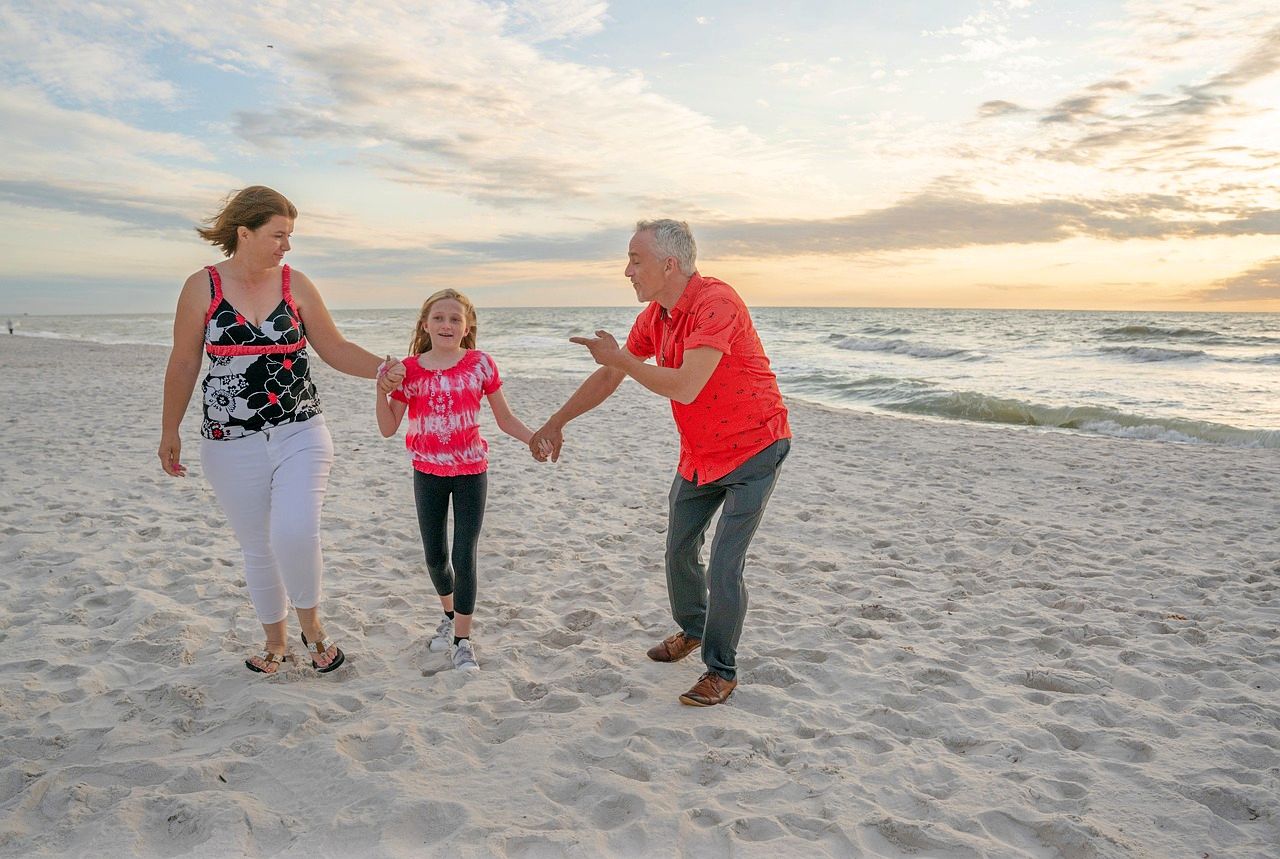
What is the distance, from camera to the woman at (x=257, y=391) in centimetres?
329

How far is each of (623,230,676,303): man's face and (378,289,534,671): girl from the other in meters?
0.81

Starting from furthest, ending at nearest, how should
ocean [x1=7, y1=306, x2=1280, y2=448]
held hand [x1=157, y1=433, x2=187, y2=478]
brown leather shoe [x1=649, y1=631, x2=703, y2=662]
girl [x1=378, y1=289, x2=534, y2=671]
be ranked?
ocean [x1=7, y1=306, x2=1280, y2=448]
brown leather shoe [x1=649, y1=631, x2=703, y2=662]
girl [x1=378, y1=289, x2=534, y2=671]
held hand [x1=157, y1=433, x2=187, y2=478]

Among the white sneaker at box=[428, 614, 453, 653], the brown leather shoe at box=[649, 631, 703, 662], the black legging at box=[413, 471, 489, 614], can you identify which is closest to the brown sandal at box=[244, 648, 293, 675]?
the white sneaker at box=[428, 614, 453, 653]

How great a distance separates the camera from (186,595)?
4.77m

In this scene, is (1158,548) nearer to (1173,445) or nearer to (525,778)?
(525,778)

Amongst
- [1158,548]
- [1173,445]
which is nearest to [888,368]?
[1173,445]

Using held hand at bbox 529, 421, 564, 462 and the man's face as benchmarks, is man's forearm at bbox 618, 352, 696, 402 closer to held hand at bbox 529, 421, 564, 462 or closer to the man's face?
the man's face

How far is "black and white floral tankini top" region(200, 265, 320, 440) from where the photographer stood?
10.8ft

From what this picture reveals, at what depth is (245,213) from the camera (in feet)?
10.7

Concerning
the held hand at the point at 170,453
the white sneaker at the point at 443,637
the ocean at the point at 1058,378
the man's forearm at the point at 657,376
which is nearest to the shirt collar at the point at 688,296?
the man's forearm at the point at 657,376

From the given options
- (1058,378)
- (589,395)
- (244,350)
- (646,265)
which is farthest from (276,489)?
(1058,378)

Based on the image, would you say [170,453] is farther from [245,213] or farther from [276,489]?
[245,213]

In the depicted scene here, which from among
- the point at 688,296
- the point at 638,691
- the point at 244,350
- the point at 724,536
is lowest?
the point at 638,691

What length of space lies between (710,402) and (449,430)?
3.95ft
